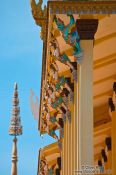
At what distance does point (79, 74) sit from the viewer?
13461 mm

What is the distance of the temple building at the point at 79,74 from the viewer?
13117 mm

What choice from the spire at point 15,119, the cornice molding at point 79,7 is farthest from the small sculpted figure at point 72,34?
the spire at point 15,119

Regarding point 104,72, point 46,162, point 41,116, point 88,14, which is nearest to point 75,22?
point 88,14

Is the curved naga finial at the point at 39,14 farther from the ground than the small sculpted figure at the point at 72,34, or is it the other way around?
the curved naga finial at the point at 39,14

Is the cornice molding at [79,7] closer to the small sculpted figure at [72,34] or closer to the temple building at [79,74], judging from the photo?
the temple building at [79,74]

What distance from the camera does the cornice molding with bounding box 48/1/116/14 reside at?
42.0 ft

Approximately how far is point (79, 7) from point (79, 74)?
4.15 ft

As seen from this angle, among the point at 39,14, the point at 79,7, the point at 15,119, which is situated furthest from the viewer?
the point at 15,119

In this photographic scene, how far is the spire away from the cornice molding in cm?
4352

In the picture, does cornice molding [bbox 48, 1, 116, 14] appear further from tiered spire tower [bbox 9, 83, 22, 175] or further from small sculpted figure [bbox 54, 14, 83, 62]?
tiered spire tower [bbox 9, 83, 22, 175]

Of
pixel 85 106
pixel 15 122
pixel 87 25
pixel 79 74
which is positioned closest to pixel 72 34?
pixel 87 25

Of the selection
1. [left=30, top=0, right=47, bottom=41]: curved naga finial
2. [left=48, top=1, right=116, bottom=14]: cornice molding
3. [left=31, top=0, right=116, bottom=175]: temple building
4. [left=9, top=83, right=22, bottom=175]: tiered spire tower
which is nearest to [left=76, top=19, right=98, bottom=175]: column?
[left=31, top=0, right=116, bottom=175]: temple building

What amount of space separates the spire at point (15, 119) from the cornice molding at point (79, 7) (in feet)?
143

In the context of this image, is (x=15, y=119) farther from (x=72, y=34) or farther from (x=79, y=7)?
(x=79, y=7)
